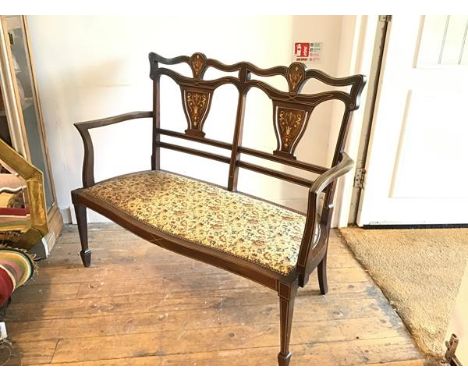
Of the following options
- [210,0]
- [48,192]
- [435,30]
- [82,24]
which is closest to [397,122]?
[435,30]

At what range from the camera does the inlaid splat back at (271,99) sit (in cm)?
153

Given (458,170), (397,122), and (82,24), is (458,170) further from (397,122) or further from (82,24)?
(82,24)

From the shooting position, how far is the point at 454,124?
7.13 ft

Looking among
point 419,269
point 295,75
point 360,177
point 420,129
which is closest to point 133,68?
point 295,75

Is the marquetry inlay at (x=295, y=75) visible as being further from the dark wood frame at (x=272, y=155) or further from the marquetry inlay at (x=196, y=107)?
the marquetry inlay at (x=196, y=107)

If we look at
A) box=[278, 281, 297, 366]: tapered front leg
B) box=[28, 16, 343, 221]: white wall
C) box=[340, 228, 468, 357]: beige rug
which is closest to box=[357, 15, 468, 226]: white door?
box=[340, 228, 468, 357]: beige rug

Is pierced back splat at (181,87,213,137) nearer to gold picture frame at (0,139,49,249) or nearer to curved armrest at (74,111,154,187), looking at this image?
curved armrest at (74,111,154,187)

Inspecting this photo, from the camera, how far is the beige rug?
167 cm

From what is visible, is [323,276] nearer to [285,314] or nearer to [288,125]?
[285,314]

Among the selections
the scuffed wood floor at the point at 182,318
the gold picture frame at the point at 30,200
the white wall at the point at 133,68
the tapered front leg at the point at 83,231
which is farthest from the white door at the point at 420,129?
the gold picture frame at the point at 30,200

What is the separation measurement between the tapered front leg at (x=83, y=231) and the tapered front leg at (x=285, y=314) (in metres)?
1.05

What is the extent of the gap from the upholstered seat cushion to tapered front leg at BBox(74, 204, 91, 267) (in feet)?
0.36

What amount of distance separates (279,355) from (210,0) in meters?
1.18

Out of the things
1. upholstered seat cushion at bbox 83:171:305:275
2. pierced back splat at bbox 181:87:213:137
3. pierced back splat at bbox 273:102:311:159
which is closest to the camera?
upholstered seat cushion at bbox 83:171:305:275
